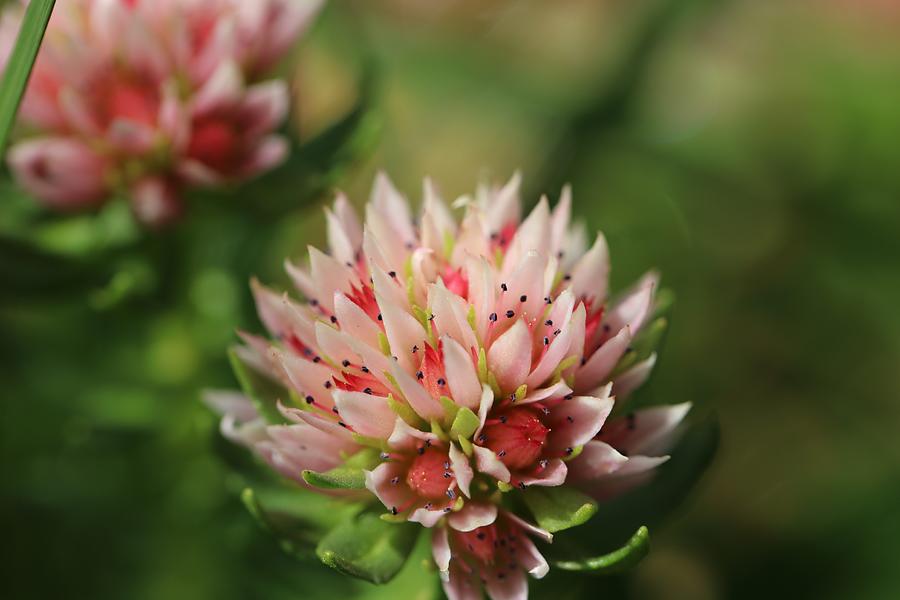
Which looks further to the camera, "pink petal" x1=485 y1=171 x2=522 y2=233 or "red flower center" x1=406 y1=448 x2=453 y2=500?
"pink petal" x1=485 y1=171 x2=522 y2=233

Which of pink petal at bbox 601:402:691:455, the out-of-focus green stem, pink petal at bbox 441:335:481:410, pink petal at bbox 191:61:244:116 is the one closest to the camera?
pink petal at bbox 441:335:481:410

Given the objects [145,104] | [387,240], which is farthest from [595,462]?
[145,104]

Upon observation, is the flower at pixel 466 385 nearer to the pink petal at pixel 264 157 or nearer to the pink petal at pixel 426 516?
the pink petal at pixel 426 516

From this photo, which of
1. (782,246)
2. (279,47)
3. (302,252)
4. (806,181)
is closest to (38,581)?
(302,252)

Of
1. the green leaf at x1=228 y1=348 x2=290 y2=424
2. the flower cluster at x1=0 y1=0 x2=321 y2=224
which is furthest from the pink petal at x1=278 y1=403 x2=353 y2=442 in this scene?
the flower cluster at x1=0 y1=0 x2=321 y2=224

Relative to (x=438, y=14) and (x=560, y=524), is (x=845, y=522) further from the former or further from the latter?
(x=438, y=14)

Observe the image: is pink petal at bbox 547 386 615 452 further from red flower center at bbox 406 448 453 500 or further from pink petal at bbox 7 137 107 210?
pink petal at bbox 7 137 107 210

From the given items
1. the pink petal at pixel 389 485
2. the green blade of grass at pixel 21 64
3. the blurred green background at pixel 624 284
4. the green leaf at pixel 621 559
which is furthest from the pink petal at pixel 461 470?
the green blade of grass at pixel 21 64
